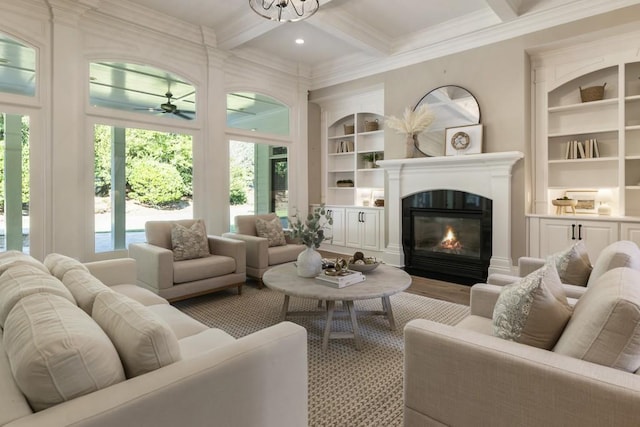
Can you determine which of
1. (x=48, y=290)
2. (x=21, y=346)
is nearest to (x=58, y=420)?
(x=21, y=346)

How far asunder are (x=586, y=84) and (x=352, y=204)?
12.5ft

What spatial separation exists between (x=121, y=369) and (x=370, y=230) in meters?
5.11

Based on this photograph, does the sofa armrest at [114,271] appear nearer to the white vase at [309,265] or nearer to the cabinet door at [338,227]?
the white vase at [309,265]

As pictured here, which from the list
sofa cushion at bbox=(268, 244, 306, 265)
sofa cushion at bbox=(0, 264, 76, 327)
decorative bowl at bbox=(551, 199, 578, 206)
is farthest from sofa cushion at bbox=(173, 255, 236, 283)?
decorative bowl at bbox=(551, 199, 578, 206)

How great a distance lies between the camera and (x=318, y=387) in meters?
2.12

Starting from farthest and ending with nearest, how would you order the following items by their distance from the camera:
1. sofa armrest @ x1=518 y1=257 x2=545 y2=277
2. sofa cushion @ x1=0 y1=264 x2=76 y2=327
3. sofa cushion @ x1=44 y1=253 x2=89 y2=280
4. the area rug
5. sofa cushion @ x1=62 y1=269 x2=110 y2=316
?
sofa armrest @ x1=518 y1=257 x2=545 y2=277 → the area rug → sofa cushion @ x1=44 y1=253 x2=89 y2=280 → sofa cushion @ x1=62 y1=269 x2=110 y2=316 → sofa cushion @ x1=0 y1=264 x2=76 y2=327

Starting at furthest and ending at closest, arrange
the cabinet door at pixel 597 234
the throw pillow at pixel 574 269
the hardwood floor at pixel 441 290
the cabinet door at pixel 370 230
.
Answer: the cabinet door at pixel 370 230, the hardwood floor at pixel 441 290, the cabinet door at pixel 597 234, the throw pillow at pixel 574 269

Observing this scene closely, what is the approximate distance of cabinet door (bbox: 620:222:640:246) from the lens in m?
3.63

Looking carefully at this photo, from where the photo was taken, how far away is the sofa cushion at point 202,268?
3.52m

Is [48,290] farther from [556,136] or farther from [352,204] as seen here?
[352,204]

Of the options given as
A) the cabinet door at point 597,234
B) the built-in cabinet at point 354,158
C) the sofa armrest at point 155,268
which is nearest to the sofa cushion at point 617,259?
the cabinet door at point 597,234

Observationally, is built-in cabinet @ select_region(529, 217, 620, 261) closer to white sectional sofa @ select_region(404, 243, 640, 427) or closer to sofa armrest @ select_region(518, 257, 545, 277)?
sofa armrest @ select_region(518, 257, 545, 277)

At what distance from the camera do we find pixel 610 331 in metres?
1.13

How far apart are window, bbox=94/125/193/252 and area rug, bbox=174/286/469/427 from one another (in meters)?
1.42
